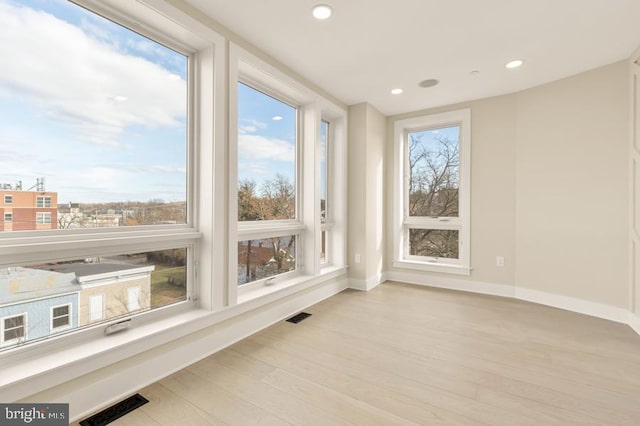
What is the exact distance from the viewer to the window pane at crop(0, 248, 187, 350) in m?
1.52

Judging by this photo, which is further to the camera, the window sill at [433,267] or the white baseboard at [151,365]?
the window sill at [433,267]

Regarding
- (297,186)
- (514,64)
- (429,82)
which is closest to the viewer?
(514,64)

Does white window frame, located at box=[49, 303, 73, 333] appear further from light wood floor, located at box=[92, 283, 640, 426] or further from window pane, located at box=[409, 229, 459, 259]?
window pane, located at box=[409, 229, 459, 259]

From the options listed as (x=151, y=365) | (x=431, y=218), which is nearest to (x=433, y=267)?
(x=431, y=218)

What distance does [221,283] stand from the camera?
2.28 meters

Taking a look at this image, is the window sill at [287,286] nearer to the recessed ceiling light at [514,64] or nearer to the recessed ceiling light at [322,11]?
the recessed ceiling light at [322,11]

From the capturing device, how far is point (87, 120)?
1.76 m

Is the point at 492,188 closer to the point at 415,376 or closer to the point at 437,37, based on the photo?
the point at 437,37

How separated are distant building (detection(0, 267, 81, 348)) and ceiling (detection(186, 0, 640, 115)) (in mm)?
1956

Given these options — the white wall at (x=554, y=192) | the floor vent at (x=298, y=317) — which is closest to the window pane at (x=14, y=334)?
the floor vent at (x=298, y=317)

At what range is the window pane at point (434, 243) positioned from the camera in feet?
13.4

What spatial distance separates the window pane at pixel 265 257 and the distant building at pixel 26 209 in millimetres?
1350

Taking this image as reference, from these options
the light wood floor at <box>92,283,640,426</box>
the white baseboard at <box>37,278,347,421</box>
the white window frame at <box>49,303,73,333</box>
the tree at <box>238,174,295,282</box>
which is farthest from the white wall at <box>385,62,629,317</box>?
the white window frame at <box>49,303,73,333</box>

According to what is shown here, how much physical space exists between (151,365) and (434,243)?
3.64 metres
